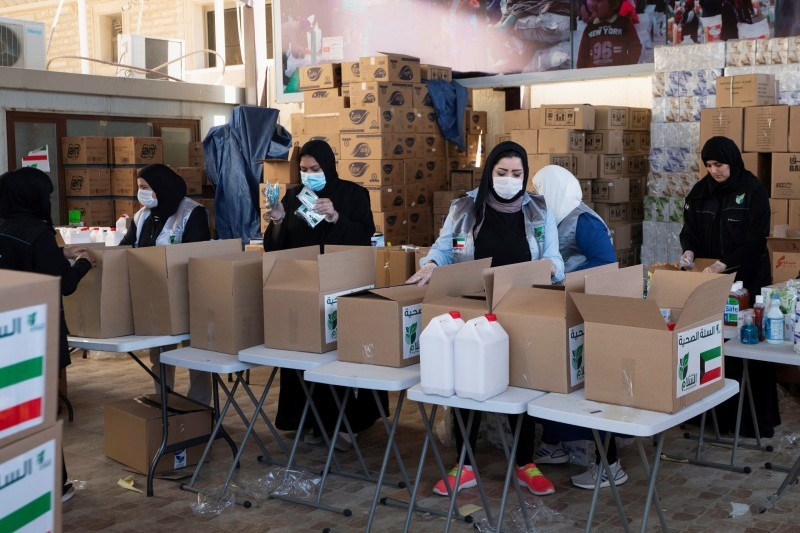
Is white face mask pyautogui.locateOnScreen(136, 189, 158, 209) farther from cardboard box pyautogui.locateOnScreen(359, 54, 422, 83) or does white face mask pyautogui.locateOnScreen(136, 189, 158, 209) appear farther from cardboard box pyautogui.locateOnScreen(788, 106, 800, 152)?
cardboard box pyautogui.locateOnScreen(788, 106, 800, 152)

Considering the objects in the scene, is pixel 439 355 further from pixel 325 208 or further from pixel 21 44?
pixel 21 44

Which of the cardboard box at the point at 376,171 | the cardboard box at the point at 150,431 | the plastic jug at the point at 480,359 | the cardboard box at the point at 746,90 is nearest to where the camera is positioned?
the plastic jug at the point at 480,359

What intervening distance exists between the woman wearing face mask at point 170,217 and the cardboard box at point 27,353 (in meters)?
3.09

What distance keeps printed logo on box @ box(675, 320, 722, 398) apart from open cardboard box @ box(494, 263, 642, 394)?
31 cm

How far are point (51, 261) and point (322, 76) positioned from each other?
5.27 m

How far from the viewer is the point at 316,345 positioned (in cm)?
357

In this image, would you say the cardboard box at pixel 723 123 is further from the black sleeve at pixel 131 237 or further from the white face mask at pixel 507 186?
the black sleeve at pixel 131 237

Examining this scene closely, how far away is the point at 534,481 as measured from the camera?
381cm

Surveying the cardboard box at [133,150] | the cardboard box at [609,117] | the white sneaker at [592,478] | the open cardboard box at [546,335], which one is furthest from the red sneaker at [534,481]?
the cardboard box at [133,150]

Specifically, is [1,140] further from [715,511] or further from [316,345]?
[715,511]

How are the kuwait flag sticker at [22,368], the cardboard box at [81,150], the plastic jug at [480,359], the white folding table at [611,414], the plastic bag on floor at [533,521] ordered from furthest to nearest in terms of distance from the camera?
the cardboard box at [81,150] → the plastic bag on floor at [533,521] → the plastic jug at [480,359] → the white folding table at [611,414] → the kuwait flag sticker at [22,368]

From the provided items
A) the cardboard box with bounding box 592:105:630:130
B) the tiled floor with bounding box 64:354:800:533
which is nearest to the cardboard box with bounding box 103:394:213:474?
the tiled floor with bounding box 64:354:800:533

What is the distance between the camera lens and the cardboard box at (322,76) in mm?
8523

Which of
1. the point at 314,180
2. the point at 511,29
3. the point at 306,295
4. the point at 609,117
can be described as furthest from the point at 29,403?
the point at 511,29
